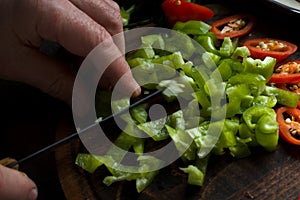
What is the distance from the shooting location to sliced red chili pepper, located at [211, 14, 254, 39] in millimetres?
1992

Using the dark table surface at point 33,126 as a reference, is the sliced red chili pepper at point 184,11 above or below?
above

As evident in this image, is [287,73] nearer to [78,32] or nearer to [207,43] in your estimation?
[207,43]

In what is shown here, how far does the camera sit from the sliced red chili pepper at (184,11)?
79.9 inches

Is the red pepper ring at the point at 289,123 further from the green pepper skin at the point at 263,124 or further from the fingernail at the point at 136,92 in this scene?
the fingernail at the point at 136,92

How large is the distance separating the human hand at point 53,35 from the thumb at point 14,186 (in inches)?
18.1

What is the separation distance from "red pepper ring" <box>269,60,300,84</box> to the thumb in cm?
97

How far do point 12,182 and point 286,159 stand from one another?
87 cm

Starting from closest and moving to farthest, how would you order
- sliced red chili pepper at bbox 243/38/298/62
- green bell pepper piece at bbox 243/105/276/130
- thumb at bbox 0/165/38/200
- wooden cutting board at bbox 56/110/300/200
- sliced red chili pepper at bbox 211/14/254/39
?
1. thumb at bbox 0/165/38/200
2. wooden cutting board at bbox 56/110/300/200
3. green bell pepper piece at bbox 243/105/276/130
4. sliced red chili pepper at bbox 243/38/298/62
5. sliced red chili pepper at bbox 211/14/254/39

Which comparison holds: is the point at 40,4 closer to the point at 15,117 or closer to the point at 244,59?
the point at 15,117

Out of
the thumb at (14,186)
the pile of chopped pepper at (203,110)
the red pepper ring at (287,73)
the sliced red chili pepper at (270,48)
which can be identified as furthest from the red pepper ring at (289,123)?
the thumb at (14,186)

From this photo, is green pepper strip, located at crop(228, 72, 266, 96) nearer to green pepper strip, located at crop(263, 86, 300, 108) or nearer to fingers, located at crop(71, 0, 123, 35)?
green pepper strip, located at crop(263, 86, 300, 108)

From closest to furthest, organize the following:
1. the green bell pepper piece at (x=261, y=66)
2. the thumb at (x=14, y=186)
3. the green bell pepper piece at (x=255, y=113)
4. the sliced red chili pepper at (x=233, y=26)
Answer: the thumb at (x=14, y=186) → the green bell pepper piece at (x=255, y=113) → the green bell pepper piece at (x=261, y=66) → the sliced red chili pepper at (x=233, y=26)

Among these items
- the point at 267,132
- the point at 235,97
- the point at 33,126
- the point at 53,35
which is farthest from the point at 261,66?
the point at 33,126

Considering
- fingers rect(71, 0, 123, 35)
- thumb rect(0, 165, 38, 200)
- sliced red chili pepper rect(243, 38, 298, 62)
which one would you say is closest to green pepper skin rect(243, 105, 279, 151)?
sliced red chili pepper rect(243, 38, 298, 62)
